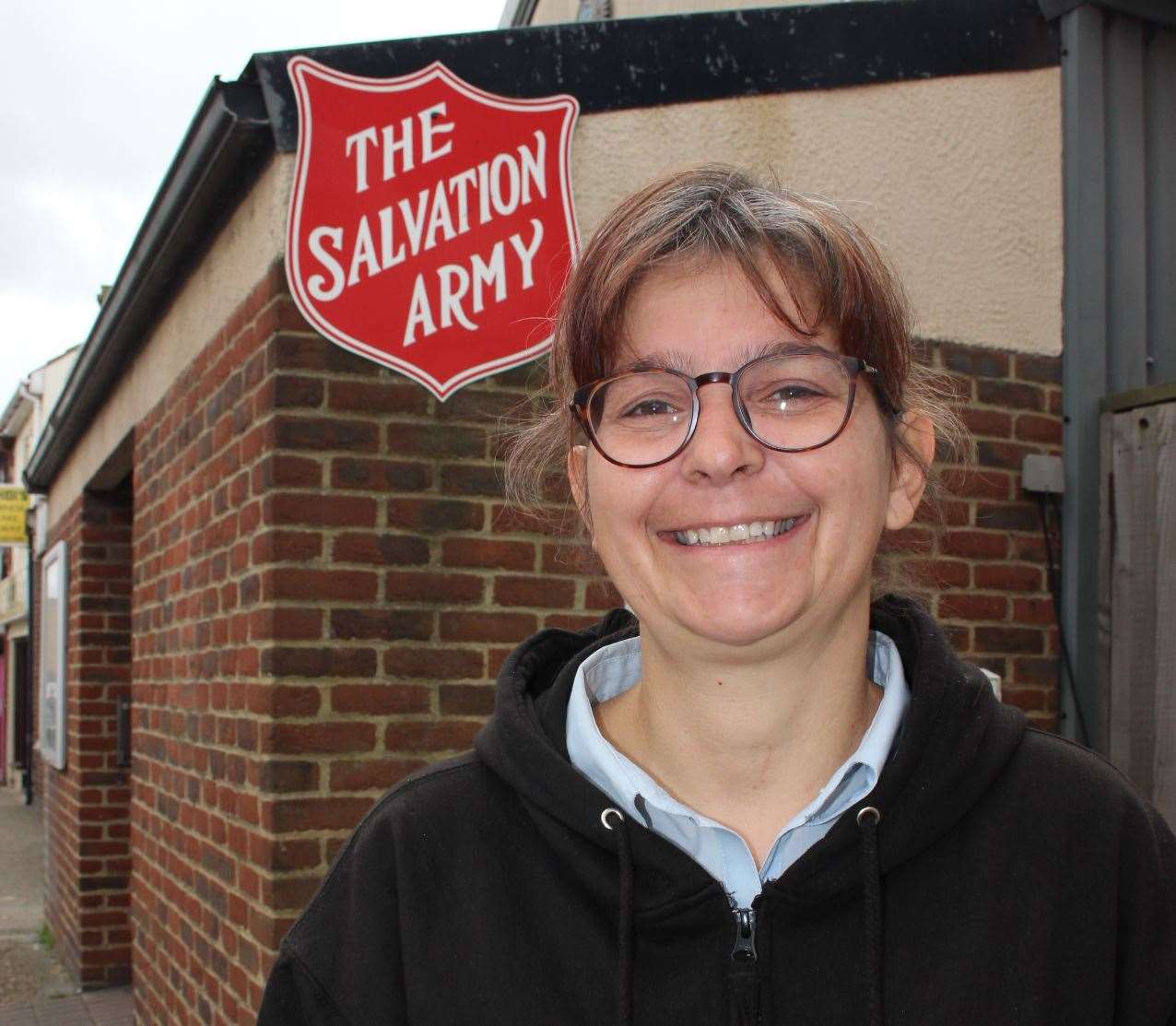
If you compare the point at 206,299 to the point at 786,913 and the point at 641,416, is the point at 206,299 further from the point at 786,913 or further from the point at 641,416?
the point at 786,913

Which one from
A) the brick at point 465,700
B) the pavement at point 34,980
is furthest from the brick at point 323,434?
the pavement at point 34,980

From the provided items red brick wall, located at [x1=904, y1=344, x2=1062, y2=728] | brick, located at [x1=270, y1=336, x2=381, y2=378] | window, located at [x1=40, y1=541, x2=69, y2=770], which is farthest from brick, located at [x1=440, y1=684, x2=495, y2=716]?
window, located at [x1=40, y1=541, x2=69, y2=770]

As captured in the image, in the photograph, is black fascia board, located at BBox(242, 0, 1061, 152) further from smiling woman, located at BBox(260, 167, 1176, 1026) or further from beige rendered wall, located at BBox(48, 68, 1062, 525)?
smiling woman, located at BBox(260, 167, 1176, 1026)

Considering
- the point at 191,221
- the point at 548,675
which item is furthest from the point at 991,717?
the point at 191,221

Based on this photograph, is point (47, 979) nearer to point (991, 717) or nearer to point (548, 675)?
point (548, 675)

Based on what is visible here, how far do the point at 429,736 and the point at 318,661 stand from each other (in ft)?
1.17

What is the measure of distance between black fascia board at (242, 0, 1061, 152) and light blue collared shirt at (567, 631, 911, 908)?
2283 millimetres

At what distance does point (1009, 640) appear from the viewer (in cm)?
399

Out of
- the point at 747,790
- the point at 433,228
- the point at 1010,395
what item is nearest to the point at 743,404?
the point at 747,790

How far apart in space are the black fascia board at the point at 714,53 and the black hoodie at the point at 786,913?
7.75 ft

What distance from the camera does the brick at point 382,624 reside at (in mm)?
3205

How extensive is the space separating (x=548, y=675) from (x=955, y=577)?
2.40m

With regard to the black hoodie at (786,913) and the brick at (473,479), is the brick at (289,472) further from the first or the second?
the black hoodie at (786,913)

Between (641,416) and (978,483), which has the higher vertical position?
(978,483)
